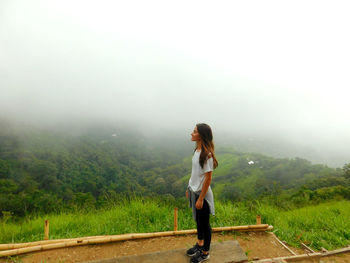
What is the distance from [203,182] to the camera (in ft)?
8.74

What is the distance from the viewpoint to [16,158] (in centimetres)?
4525

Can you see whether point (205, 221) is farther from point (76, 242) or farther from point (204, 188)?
point (76, 242)

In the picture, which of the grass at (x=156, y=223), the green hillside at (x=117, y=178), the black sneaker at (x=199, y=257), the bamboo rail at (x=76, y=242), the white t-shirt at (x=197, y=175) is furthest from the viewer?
the green hillside at (x=117, y=178)

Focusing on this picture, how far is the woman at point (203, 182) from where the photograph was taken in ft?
8.54

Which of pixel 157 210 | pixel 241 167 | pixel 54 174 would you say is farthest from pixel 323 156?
pixel 157 210

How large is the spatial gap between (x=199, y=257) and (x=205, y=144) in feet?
5.63

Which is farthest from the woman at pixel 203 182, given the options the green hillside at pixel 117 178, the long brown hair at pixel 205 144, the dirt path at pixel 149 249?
the green hillside at pixel 117 178

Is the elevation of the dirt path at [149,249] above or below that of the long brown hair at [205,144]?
below

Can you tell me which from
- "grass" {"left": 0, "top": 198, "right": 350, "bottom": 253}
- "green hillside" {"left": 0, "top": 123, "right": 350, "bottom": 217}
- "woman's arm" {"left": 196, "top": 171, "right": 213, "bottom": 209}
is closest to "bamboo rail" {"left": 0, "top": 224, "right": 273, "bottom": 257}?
"grass" {"left": 0, "top": 198, "right": 350, "bottom": 253}

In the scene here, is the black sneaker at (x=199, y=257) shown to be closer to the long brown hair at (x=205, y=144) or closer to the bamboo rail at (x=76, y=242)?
the bamboo rail at (x=76, y=242)

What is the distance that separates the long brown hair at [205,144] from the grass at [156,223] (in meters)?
2.41

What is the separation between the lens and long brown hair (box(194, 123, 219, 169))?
260cm

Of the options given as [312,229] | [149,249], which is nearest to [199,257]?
[149,249]

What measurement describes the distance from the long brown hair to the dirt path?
194cm
